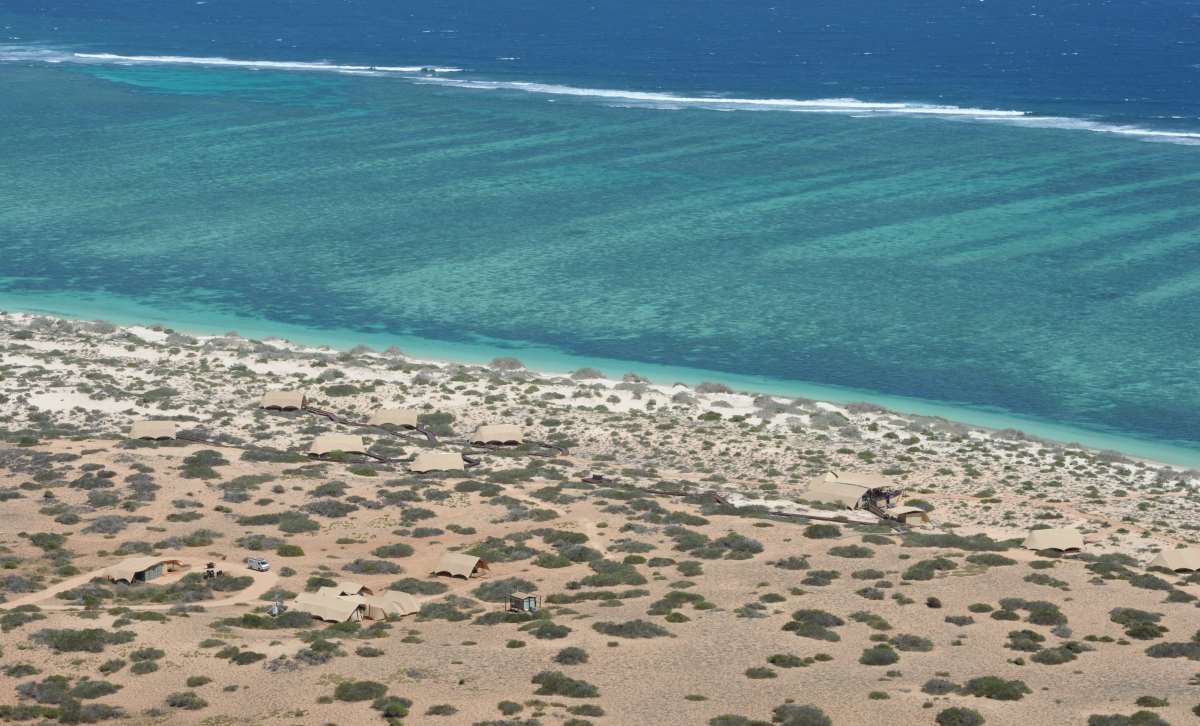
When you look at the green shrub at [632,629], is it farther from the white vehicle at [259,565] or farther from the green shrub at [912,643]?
the white vehicle at [259,565]

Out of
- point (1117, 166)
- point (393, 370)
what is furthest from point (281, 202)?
point (1117, 166)

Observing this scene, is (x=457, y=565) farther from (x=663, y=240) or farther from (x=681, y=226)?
(x=681, y=226)

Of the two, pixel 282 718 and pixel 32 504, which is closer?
pixel 282 718

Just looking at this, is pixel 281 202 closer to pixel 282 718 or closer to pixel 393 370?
pixel 393 370

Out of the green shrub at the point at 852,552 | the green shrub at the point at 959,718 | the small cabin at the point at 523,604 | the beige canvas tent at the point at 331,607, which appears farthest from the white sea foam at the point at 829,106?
the green shrub at the point at 959,718

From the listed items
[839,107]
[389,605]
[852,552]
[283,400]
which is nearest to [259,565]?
[389,605]
